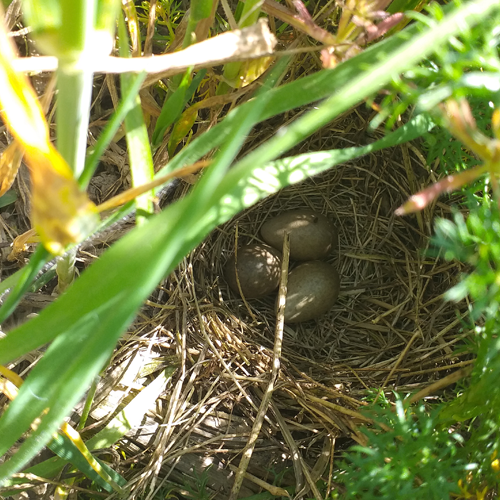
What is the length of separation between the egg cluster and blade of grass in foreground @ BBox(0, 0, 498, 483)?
810mm

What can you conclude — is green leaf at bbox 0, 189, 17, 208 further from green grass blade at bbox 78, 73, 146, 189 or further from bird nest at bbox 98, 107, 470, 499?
green grass blade at bbox 78, 73, 146, 189

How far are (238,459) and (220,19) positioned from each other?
109 cm

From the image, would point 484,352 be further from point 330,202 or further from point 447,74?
point 330,202

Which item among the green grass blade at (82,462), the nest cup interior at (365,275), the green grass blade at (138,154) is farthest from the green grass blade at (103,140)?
the nest cup interior at (365,275)

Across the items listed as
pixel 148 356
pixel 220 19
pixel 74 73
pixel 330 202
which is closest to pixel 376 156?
pixel 330 202

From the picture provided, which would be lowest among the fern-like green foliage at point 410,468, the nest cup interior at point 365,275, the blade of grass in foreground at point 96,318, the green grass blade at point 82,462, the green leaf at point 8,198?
the nest cup interior at point 365,275

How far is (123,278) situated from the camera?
1.63 ft

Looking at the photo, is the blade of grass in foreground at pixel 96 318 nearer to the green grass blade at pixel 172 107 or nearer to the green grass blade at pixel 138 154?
the green grass blade at pixel 138 154

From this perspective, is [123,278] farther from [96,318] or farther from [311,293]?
[311,293]

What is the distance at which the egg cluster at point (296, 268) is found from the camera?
1448 millimetres

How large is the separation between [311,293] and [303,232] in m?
0.19

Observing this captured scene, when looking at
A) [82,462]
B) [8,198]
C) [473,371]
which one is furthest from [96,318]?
[8,198]

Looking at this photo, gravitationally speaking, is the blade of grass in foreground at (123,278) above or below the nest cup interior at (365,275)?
above

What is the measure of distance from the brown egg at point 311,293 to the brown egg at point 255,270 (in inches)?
2.6
